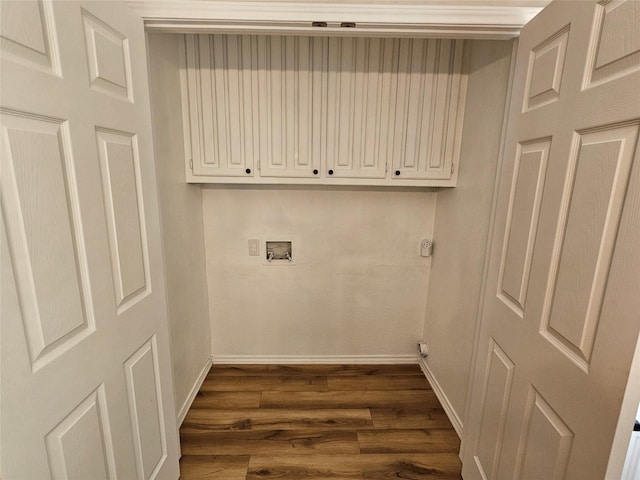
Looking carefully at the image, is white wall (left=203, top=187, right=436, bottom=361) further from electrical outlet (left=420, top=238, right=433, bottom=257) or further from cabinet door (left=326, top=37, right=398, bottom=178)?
cabinet door (left=326, top=37, right=398, bottom=178)

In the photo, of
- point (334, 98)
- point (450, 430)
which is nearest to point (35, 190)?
point (334, 98)

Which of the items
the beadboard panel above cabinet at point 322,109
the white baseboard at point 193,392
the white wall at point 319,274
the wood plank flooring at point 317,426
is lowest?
the wood plank flooring at point 317,426

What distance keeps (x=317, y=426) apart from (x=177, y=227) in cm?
144

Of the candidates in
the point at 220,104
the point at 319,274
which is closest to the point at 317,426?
the point at 319,274

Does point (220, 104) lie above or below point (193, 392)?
above

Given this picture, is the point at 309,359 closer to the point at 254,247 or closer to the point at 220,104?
the point at 254,247

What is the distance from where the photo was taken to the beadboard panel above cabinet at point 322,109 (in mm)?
1812

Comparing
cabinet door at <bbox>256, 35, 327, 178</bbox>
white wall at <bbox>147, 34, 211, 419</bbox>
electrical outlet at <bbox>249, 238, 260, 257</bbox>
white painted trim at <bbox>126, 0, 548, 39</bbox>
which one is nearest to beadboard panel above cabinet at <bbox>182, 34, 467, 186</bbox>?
cabinet door at <bbox>256, 35, 327, 178</bbox>

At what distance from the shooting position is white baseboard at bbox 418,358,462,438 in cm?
185

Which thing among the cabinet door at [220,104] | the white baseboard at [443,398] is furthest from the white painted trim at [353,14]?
the white baseboard at [443,398]

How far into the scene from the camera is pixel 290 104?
1.89 meters

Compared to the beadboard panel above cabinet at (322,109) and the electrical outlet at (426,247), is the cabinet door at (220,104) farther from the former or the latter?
the electrical outlet at (426,247)

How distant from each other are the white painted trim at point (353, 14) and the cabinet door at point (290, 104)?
66 cm

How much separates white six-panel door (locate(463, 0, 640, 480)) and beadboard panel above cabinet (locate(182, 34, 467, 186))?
718mm
